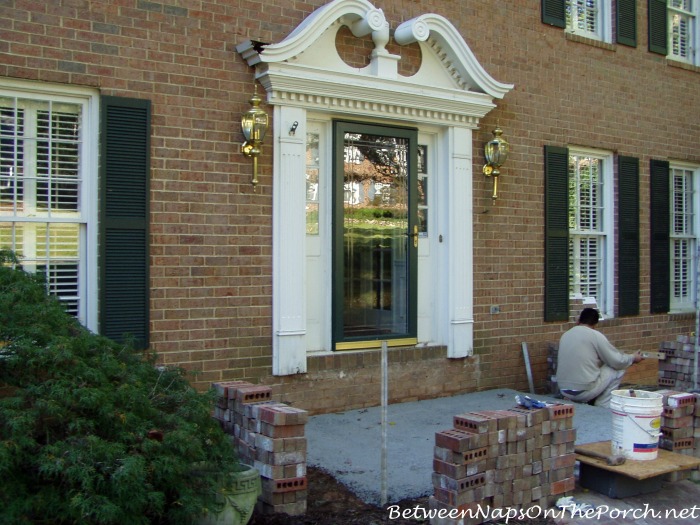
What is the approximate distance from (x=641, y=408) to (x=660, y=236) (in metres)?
6.19

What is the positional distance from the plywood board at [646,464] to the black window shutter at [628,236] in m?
4.87

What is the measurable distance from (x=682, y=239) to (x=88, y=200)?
8.96 metres

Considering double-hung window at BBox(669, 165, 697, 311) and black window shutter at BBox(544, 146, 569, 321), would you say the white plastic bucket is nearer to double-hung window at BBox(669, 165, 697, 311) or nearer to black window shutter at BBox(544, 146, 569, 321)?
black window shutter at BBox(544, 146, 569, 321)

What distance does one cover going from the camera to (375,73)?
7836 millimetres

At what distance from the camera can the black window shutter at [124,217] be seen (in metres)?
6.37

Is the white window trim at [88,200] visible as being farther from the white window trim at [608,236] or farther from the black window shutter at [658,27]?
the black window shutter at [658,27]

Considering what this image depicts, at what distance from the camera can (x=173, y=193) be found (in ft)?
22.0

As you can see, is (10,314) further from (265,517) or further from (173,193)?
(173,193)

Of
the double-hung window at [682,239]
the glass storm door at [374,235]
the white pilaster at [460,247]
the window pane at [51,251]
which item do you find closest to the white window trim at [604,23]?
the double-hung window at [682,239]

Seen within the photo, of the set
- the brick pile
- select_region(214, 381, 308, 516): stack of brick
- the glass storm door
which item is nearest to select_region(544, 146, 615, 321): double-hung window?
the glass storm door

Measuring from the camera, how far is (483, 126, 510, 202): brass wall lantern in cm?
862

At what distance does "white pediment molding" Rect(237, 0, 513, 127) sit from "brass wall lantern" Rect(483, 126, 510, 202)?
0.98 ft

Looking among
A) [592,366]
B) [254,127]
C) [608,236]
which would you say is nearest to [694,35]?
[608,236]

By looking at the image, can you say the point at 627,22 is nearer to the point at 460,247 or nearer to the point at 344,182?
the point at 460,247
